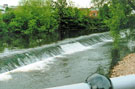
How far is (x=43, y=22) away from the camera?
33219 mm

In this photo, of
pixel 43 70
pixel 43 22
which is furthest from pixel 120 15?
pixel 43 22

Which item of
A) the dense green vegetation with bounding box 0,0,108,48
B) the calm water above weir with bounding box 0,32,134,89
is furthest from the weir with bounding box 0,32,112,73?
the dense green vegetation with bounding box 0,0,108,48

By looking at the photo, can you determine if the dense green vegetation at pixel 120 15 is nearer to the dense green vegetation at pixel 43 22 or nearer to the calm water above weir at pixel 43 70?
the calm water above weir at pixel 43 70

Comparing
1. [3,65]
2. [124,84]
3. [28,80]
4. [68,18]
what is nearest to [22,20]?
[68,18]

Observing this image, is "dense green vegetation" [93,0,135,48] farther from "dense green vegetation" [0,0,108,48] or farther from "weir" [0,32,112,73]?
"dense green vegetation" [0,0,108,48]

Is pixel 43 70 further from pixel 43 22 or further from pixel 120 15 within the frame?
pixel 43 22

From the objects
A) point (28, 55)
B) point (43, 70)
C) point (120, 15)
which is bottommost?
point (43, 70)

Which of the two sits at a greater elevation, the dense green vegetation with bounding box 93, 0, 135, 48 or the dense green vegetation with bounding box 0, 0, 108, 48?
the dense green vegetation with bounding box 93, 0, 135, 48

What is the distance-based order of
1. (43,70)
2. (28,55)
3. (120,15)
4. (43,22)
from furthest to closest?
(43,22)
(28,55)
(120,15)
(43,70)

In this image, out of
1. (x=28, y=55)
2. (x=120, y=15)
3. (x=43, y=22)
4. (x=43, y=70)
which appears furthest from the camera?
(x=43, y=22)

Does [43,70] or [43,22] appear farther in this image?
[43,22]

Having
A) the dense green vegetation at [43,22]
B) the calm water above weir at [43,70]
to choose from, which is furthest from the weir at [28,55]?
the dense green vegetation at [43,22]

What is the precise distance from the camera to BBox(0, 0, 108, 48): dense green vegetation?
28.4 metres

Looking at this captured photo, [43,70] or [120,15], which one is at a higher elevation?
[120,15]
